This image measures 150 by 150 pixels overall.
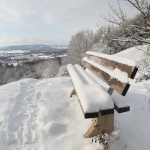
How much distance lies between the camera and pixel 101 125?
8.39 feet

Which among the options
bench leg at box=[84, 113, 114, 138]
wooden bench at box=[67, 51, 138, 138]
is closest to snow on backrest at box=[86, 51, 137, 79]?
wooden bench at box=[67, 51, 138, 138]

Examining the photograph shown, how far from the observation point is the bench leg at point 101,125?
2520mm

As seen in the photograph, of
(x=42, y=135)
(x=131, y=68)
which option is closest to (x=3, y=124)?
(x=42, y=135)

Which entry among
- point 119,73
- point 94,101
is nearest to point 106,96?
point 94,101

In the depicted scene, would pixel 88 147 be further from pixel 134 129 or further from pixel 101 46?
pixel 101 46

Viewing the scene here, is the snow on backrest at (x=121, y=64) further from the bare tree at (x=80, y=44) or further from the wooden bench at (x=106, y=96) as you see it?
the bare tree at (x=80, y=44)

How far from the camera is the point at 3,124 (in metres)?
3.44

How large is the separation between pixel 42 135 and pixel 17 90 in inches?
118

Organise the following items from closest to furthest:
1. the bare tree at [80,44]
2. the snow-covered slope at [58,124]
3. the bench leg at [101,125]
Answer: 1. the bench leg at [101,125]
2. the snow-covered slope at [58,124]
3. the bare tree at [80,44]

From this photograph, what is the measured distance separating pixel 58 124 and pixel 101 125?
3.29 feet

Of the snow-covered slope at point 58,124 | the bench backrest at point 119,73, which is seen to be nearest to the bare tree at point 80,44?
the snow-covered slope at point 58,124

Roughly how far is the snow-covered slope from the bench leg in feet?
0.39

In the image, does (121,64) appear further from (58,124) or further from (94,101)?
(58,124)

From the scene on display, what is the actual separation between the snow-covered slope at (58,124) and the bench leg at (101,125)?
12 centimetres
